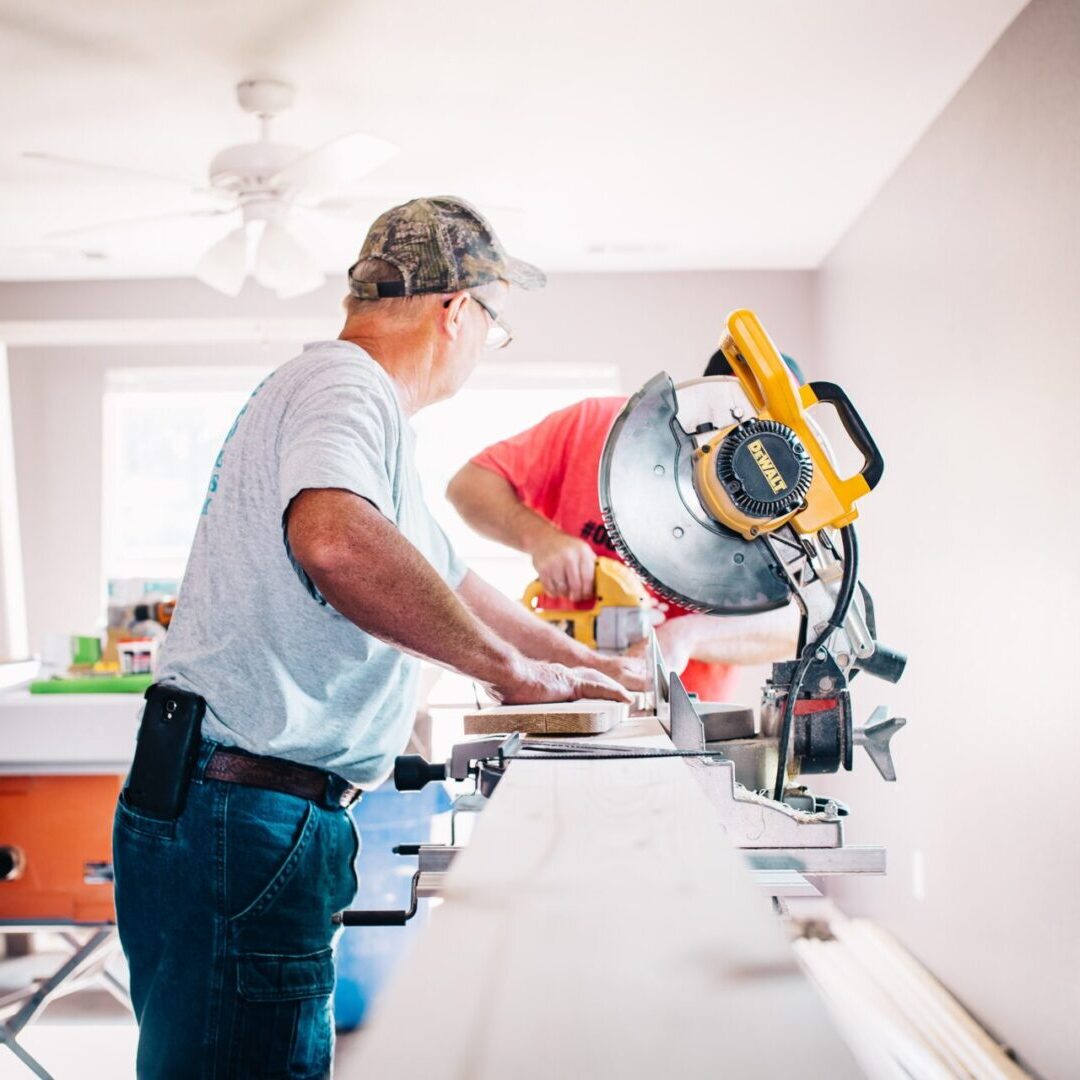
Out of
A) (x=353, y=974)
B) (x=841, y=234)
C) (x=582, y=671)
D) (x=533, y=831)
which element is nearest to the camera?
(x=533, y=831)

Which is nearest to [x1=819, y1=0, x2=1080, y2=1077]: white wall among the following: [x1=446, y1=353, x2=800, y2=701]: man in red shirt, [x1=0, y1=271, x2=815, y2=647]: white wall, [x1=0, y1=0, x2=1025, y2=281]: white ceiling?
[x1=0, y1=0, x2=1025, y2=281]: white ceiling

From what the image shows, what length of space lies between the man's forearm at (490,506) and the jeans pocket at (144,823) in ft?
3.21

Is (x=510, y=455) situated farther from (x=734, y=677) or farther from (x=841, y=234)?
(x=841, y=234)

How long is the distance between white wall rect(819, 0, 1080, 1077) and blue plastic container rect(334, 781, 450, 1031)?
1470 millimetres

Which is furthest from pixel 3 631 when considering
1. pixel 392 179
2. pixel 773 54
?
pixel 773 54

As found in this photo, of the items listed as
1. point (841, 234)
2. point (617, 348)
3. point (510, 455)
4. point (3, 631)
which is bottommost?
point (3, 631)

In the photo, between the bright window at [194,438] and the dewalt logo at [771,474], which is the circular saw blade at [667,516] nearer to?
the dewalt logo at [771,474]

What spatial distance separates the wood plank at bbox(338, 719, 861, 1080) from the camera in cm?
40

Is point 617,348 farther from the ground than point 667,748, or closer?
farther from the ground

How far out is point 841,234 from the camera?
4.57 metres

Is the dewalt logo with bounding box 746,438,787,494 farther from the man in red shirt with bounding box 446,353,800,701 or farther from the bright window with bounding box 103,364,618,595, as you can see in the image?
the bright window with bounding box 103,364,618,595

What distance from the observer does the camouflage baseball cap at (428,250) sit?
145 centimetres

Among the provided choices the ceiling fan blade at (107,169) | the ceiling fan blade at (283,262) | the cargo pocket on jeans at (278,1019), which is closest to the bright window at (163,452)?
the ceiling fan blade at (107,169)

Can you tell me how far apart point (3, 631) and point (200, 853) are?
463 cm
